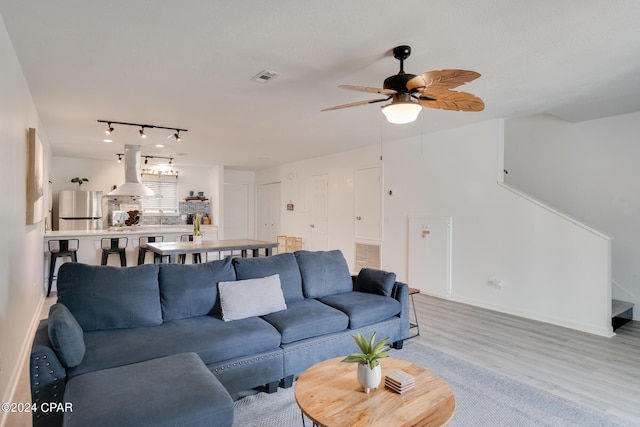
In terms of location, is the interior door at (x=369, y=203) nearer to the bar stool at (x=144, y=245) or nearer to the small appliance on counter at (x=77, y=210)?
the bar stool at (x=144, y=245)

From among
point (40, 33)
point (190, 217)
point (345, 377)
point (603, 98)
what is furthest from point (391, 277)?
point (190, 217)

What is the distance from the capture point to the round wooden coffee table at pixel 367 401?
1.51 m

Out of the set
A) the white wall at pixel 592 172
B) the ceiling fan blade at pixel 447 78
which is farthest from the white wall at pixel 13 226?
the white wall at pixel 592 172

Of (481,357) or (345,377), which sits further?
(481,357)

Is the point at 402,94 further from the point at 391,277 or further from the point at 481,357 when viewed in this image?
the point at 481,357

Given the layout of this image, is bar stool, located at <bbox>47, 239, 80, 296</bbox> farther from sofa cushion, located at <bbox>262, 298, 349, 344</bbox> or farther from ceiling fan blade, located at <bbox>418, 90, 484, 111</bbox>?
ceiling fan blade, located at <bbox>418, 90, 484, 111</bbox>

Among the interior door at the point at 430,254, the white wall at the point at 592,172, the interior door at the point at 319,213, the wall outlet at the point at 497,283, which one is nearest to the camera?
the white wall at the point at 592,172

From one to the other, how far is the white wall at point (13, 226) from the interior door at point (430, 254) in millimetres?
4906

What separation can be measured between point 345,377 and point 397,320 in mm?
1476

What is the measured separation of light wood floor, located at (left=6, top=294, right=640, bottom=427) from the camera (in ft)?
8.12

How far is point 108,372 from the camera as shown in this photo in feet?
5.78

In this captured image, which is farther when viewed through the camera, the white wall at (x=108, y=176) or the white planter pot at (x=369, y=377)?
the white wall at (x=108, y=176)

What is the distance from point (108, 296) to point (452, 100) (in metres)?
2.92

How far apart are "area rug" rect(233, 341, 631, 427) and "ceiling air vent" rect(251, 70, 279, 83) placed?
8.59 feet
